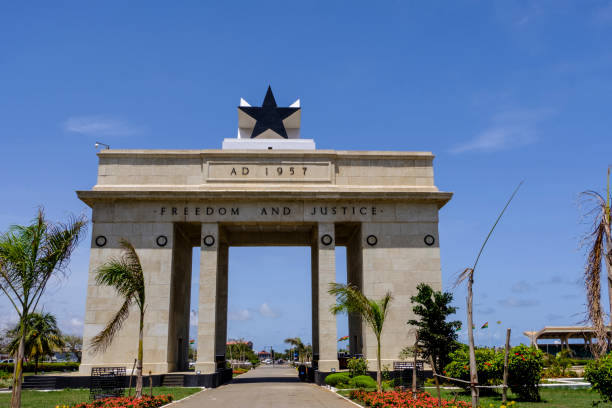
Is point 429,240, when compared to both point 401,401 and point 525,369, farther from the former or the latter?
point 401,401

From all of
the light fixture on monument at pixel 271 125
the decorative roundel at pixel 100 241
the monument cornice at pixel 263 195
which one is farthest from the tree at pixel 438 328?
the decorative roundel at pixel 100 241

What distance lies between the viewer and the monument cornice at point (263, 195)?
116 feet

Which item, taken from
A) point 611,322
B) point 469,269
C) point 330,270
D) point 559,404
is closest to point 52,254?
point 469,269

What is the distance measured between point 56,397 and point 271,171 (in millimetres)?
19331

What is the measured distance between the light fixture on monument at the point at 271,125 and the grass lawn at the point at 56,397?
61.8 ft

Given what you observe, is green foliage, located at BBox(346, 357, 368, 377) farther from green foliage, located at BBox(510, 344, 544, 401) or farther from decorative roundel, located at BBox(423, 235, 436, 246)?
green foliage, located at BBox(510, 344, 544, 401)

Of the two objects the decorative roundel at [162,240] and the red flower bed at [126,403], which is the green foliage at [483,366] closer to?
the red flower bed at [126,403]

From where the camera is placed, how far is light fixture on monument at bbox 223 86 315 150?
132 ft

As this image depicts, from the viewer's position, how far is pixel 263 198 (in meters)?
35.8

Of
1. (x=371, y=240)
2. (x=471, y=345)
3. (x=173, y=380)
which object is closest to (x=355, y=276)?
(x=371, y=240)

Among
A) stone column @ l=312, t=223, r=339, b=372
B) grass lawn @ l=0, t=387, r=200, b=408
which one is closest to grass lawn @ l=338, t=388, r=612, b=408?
stone column @ l=312, t=223, r=339, b=372

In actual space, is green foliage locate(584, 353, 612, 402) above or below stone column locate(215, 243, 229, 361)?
below

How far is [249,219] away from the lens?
36.1 m

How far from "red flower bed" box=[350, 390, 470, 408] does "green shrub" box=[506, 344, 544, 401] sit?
3.41 m
